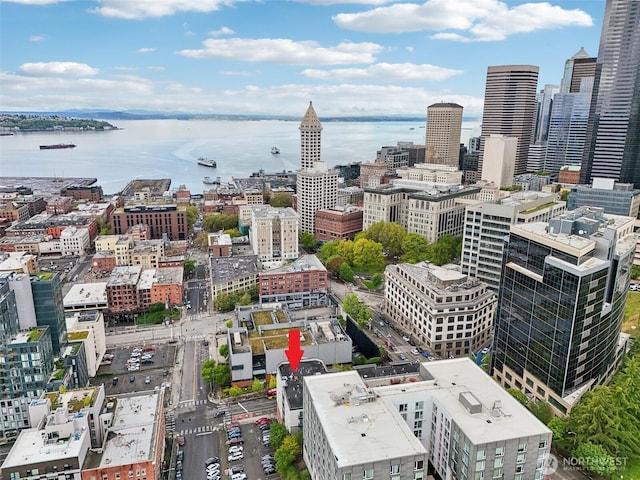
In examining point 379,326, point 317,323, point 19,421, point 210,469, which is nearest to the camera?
point 210,469

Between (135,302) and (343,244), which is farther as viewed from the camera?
(343,244)

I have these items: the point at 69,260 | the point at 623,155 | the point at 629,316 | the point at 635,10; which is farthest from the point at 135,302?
the point at 635,10

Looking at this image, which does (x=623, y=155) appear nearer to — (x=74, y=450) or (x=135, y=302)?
(x=135, y=302)

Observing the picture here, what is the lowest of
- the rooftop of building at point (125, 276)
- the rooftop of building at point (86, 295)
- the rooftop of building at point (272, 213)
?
the rooftop of building at point (86, 295)

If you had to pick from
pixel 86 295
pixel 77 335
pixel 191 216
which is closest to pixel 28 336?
pixel 77 335

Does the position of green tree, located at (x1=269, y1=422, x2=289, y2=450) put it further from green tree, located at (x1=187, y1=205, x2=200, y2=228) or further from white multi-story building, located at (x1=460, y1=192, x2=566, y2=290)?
green tree, located at (x1=187, y1=205, x2=200, y2=228)

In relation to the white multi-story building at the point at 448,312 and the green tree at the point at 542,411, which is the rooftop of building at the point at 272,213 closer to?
the white multi-story building at the point at 448,312

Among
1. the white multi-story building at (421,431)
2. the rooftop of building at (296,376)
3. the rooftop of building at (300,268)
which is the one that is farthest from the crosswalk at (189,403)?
the rooftop of building at (300,268)
